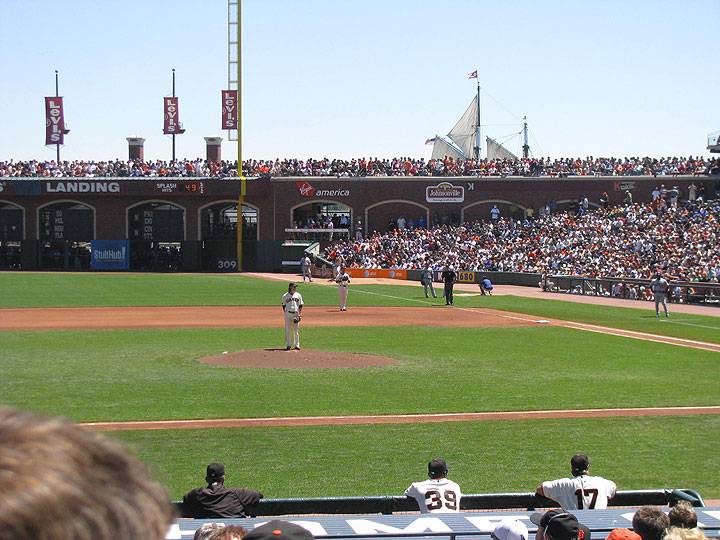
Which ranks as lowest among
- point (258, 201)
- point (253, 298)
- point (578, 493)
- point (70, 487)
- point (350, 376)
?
point (350, 376)

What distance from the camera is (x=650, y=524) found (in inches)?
236

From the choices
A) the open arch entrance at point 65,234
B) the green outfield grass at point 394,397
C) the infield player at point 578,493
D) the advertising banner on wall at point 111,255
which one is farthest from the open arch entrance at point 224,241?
the infield player at point 578,493

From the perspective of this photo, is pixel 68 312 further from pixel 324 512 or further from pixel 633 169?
pixel 633 169

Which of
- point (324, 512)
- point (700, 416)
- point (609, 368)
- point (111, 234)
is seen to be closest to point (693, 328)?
point (609, 368)

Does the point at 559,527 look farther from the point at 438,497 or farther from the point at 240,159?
the point at 240,159

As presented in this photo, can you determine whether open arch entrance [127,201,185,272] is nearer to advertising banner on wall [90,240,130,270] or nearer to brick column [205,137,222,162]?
advertising banner on wall [90,240,130,270]

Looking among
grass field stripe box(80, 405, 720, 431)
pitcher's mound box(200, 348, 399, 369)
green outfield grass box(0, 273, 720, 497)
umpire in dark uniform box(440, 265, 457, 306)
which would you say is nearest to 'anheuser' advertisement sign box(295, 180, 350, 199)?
umpire in dark uniform box(440, 265, 457, 306)

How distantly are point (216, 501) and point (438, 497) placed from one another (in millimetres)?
2078

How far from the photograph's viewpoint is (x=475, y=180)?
7756cm

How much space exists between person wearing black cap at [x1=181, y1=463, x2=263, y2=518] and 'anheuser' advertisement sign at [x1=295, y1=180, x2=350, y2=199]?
225 ft

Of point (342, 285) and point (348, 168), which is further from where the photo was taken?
point (348, 168)

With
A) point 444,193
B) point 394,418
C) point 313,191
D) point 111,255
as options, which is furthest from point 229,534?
point 111,255

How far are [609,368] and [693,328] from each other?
472 inches

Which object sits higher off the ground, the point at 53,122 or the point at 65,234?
the point at 53,122
